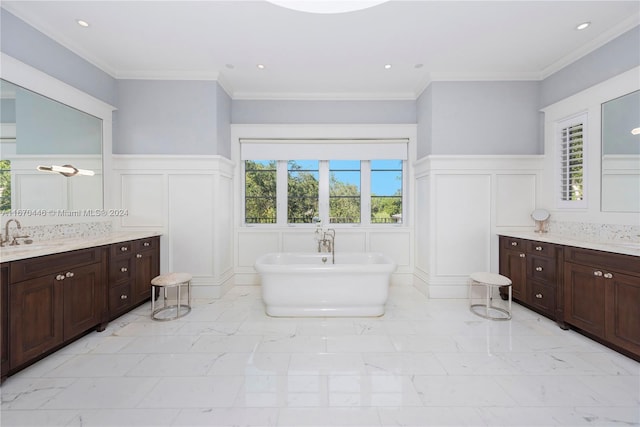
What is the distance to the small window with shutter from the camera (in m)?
3.09

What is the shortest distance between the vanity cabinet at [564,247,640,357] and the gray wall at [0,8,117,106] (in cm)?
532

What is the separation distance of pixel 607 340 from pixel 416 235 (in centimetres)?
218

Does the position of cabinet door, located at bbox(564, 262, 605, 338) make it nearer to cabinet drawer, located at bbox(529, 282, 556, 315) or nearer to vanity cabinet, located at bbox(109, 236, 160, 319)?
cabinet drawer, located at bbox(529, 282, 556, 315)

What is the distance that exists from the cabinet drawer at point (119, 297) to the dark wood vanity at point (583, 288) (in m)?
4.45

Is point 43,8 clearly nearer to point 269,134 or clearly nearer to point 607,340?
point 269,134

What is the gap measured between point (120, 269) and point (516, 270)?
176 inches

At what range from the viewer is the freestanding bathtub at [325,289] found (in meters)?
2.92

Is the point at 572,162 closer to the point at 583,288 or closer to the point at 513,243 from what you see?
the point at 513,243

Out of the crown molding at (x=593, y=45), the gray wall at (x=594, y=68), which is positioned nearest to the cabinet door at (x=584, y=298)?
the gray wall at (x=594, y=68)

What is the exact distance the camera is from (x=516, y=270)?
3305 mm

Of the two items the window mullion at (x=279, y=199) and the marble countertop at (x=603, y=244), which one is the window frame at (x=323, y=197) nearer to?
the window mullion at (x=279, y=199)

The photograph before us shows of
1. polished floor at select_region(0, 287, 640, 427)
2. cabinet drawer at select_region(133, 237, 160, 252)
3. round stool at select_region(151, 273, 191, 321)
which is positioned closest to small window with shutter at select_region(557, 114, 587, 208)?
polished floor at select_region(0, 287, 640, 427)

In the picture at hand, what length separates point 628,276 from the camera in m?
2.16

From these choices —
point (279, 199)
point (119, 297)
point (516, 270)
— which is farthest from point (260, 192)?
point (516, 270)
